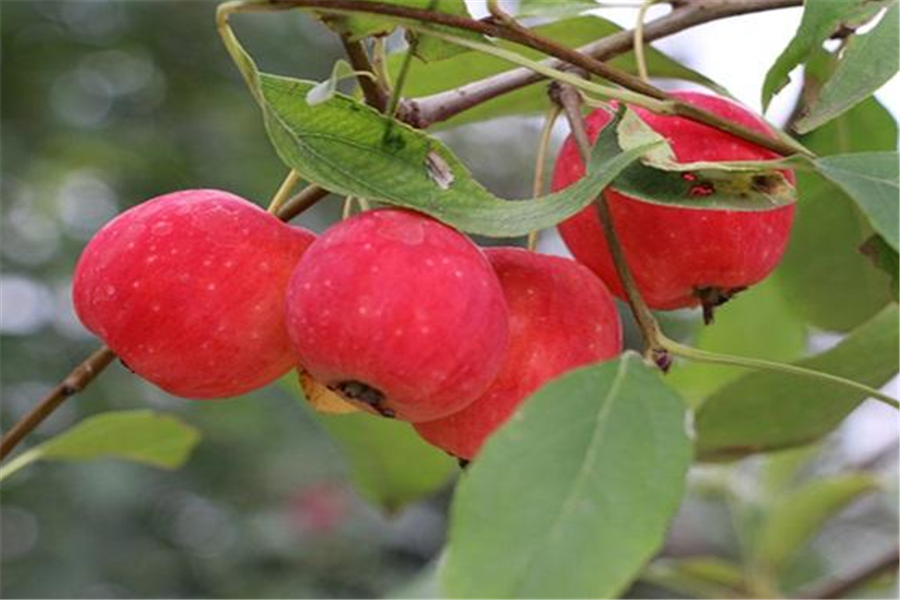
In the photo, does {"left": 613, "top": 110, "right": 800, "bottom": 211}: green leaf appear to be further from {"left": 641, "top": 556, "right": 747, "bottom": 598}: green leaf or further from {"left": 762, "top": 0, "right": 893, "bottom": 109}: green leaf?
{"left": 641, "top": 556, "right": 747, "bottom": 598}: green leaf

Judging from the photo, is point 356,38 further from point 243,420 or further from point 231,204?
point 243,420

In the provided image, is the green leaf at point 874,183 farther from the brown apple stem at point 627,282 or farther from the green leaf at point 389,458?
the green leaf at point 389,458

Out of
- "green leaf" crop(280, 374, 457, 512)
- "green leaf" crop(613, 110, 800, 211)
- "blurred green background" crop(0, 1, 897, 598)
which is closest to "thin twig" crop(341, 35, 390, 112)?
"green leaf" crop(613, 110, 800, 211)

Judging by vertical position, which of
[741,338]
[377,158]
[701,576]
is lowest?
[701,576]

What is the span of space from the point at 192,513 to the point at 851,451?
1.44 metres

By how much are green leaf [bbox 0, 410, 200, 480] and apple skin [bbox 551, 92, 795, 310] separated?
0.47 m

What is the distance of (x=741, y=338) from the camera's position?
1.25 m

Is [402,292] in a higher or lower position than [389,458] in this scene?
higher

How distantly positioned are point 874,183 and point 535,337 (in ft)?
0.56

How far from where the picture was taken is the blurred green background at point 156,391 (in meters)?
2.94

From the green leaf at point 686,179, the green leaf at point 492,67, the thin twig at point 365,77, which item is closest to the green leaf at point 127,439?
the green leaf at point 492,67

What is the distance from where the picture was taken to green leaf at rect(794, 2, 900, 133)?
0.70 m

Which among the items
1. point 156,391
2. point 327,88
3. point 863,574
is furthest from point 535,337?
point 156,391

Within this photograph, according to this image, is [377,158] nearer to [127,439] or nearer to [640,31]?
[640,31]
